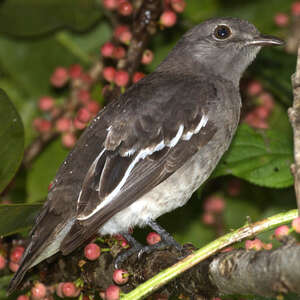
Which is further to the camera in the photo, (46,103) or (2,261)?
(46,103)

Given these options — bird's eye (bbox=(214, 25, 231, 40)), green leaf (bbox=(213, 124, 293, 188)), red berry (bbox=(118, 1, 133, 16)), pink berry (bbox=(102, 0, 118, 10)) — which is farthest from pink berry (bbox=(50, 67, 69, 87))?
green leaf (bbox=(213, 124, 293, 188))

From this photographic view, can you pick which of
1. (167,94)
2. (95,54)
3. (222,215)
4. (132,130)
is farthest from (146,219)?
(95,54)

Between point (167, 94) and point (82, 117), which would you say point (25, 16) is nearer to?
point (82, 117)

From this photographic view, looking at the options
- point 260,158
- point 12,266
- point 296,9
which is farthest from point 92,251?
point 296,9

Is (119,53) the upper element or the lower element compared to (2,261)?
upper

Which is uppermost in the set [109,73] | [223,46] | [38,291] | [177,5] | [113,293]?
[177,5]

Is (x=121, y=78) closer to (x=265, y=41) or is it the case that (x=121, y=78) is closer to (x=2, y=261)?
(x=265, y=41)

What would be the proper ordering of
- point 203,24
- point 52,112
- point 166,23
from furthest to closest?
point 52,112
point 203,24
point 166,23
